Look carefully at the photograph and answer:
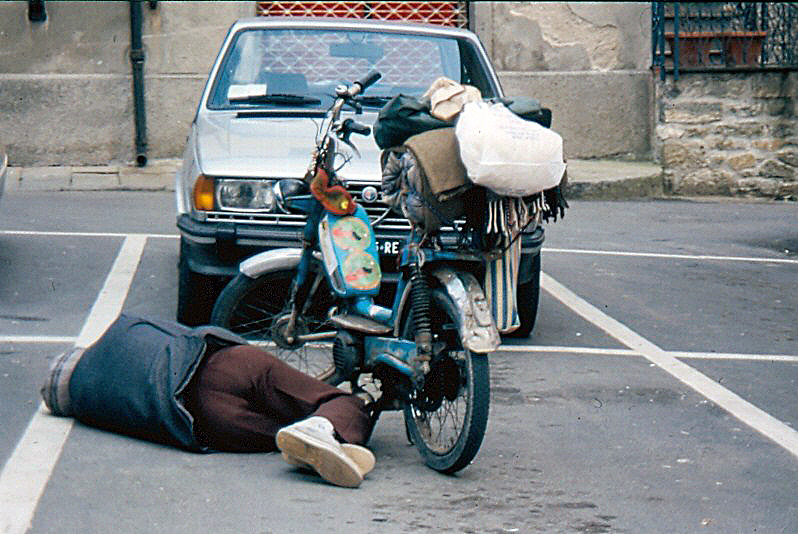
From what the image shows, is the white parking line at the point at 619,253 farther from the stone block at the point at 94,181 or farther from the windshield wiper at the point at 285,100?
the stone block at the point at 94,181

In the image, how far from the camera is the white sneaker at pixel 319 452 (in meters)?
4.84

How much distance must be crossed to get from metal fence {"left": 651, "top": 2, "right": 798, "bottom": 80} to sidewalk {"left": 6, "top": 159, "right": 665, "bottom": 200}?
118 centimetres

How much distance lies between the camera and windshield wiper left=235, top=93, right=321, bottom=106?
8203mm

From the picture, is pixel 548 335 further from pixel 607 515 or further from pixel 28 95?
pixel 28 95

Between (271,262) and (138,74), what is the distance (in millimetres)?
9715

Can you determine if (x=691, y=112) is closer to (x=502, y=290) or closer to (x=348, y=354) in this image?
(x=348, y=354)

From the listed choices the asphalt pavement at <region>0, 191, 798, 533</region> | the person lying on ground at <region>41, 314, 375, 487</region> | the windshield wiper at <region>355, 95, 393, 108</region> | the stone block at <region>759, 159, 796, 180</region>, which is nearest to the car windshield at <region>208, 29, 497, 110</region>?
the windshield wiper at <region>355, 95, 393, 108</region>

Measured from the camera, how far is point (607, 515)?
4.70m

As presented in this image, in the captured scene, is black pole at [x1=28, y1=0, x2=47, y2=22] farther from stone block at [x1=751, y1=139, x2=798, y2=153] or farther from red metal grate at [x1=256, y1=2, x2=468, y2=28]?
stone block at [x1=751, y1=139, x2=798, y2=153]

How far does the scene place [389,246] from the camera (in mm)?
7160

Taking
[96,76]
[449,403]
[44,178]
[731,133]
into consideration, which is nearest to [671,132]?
[731,133]

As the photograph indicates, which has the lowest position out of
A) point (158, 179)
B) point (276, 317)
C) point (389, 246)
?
point (158, 179)

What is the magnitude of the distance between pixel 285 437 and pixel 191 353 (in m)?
0.65

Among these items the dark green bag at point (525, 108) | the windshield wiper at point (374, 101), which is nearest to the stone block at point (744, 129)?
the windshield wiper at point (374, 101)
